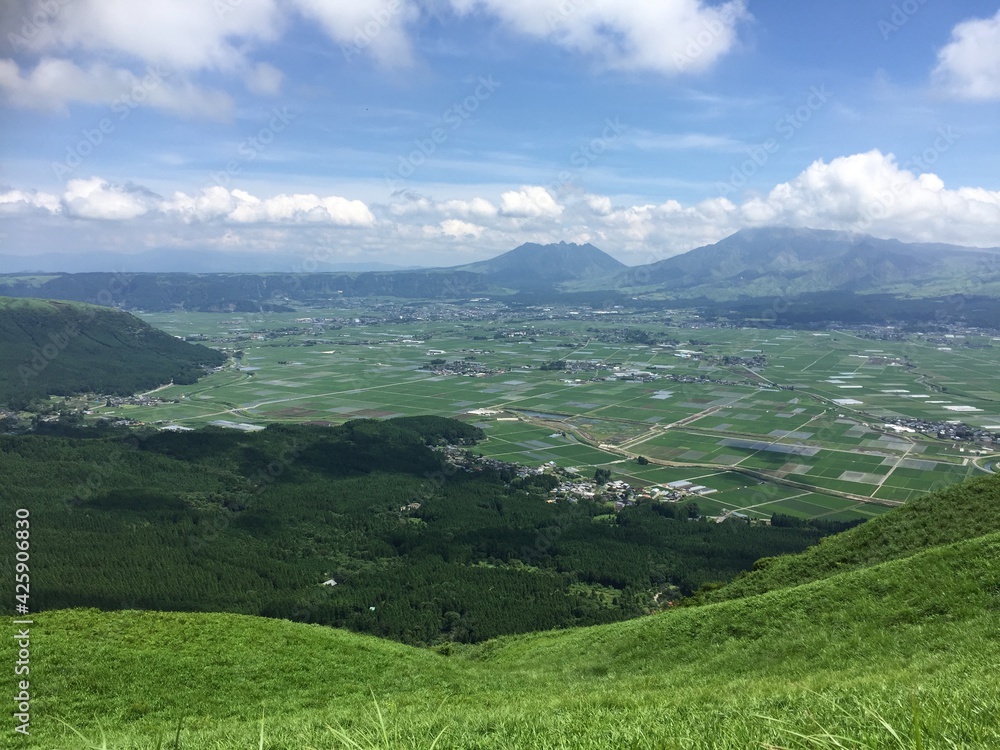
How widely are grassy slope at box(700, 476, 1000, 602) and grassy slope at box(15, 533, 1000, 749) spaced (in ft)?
24.6

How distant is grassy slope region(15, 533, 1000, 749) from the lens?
9.68 metres

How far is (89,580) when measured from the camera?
202ft

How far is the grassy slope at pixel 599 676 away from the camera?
31.8 feet

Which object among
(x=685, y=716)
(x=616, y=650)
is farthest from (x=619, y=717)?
(x=616, y=650)

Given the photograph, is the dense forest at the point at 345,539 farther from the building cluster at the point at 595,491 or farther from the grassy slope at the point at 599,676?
the grassy slope at the point at 599,676

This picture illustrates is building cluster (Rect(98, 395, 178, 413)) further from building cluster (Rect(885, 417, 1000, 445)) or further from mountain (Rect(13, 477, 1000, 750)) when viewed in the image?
building cluster (Rect(885, 417, 1000, 445))

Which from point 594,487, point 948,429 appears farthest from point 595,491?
point 948,429

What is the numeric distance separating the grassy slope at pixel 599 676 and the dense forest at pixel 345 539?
29156 mm

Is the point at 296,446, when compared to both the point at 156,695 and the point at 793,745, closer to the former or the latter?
the point at 156,695

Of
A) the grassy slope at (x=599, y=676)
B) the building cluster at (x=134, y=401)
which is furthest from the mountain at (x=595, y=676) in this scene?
the building cluster at (x=134, y=401)

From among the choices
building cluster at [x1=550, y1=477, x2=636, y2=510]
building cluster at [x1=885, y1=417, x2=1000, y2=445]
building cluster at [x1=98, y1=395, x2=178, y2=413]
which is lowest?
building cluster at [x1=550, y1=477, x2=636, y2=510]

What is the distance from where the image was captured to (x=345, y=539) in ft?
266

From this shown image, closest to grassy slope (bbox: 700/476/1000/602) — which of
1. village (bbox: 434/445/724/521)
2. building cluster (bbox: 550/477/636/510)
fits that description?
village (bbox: 434/445/724/521)

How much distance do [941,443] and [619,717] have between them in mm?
129720
